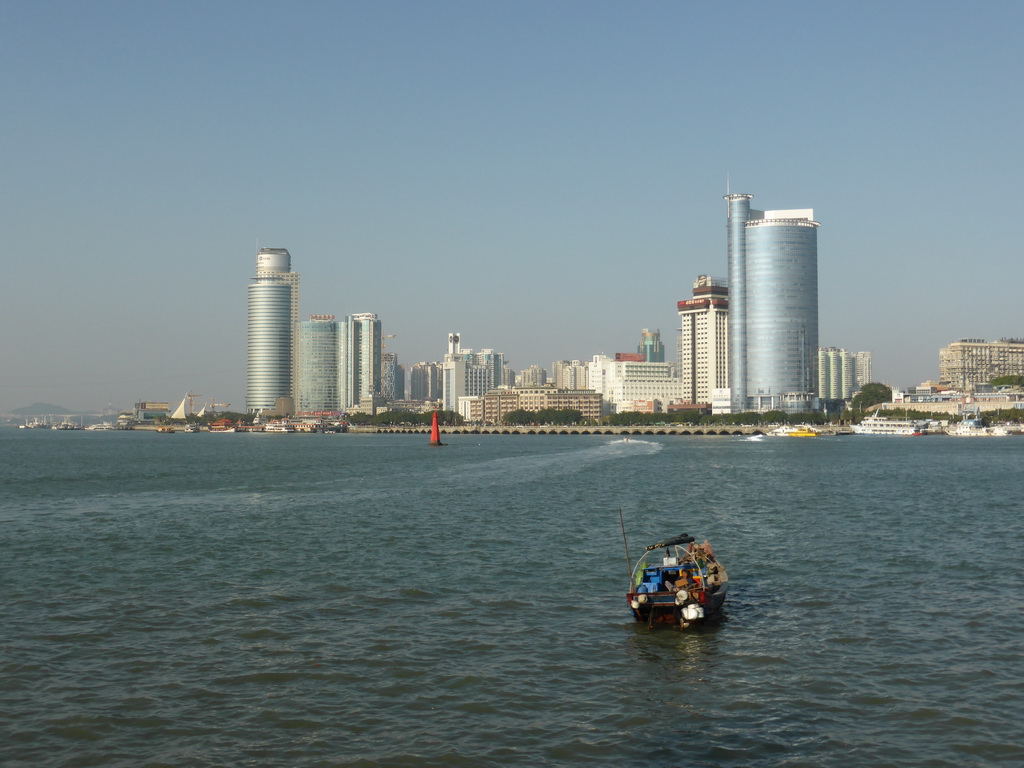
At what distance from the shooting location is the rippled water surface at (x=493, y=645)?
16.7 meters

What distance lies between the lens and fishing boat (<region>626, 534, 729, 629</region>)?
24.7m

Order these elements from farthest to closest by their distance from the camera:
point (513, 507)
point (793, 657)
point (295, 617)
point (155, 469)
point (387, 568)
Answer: point (155, 469)
point (513, 507)
point (387, 568)
point (295, 617)
point (793, 657)

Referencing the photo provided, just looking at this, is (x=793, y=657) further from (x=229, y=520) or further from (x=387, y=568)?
(x=229, y=520)

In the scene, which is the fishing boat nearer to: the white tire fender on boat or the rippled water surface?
the white tire fender on boat

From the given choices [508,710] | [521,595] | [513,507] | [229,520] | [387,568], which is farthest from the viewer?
[513,507]

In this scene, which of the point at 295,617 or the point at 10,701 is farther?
the point at 295,617

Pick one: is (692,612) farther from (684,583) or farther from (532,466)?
(532,466)

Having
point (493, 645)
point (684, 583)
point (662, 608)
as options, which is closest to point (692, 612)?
point (662, 608)

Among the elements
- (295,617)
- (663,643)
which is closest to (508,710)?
(663,643)

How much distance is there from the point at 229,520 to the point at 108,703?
30.9m

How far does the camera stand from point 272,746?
16.4m

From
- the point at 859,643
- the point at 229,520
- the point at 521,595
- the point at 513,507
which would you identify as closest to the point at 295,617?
the point at 521,595

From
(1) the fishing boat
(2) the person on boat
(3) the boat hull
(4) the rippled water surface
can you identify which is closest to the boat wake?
(4) the rippled water surface

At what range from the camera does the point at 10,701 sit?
18484mm
